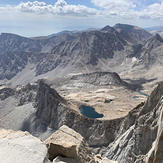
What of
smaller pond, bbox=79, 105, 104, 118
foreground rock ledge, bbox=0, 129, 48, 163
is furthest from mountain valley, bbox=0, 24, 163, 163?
smaller pond, bbox=79, 105, 104, 118

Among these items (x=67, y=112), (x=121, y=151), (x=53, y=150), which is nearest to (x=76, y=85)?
(x=67, y=112)

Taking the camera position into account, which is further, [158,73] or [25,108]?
[158,73]

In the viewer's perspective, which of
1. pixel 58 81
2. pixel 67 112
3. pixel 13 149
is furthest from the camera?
pixel 58 81

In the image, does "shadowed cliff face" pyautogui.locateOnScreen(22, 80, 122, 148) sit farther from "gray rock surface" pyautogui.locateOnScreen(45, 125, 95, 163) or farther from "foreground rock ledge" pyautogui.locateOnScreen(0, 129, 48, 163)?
"foreground rock ledge" pyautogui.locateOnScreen(0, 129, 48, 163)

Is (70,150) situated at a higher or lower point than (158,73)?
higher

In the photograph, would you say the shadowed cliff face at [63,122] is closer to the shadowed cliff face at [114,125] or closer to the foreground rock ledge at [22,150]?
the shadowed cliff face at [114,125]

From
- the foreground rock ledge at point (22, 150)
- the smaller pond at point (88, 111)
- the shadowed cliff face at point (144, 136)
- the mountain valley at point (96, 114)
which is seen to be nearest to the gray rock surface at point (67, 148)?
the mountain valley at point (96, 114)

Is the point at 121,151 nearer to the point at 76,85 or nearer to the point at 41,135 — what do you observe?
the point at 41,135

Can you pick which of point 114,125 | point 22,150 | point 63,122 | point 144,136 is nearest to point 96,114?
point 63,122
